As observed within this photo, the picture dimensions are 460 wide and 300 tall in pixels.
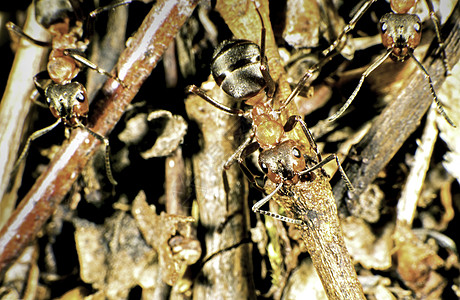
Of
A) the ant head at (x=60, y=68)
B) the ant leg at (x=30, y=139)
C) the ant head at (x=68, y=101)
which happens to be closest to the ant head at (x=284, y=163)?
the ant head at (x=68, y=101)

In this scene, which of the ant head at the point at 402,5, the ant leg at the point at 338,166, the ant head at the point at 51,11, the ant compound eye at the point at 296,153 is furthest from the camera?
the ant head at the point at 51,11

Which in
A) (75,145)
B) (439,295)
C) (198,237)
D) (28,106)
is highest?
(28,106)

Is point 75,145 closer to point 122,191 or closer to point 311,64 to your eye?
point 122,191

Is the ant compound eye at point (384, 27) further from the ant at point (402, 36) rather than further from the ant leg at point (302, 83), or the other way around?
the ant leg at point (302, 83)

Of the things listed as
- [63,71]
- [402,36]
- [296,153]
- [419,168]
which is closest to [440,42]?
[402,36]

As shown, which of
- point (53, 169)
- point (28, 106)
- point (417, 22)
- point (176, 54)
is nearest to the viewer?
point (417, 22)

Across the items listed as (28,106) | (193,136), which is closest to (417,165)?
(193,136)

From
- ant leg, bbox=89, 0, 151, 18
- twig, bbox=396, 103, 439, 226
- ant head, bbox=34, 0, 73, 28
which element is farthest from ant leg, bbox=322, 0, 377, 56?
ant head, bbox=34, 0, 73, 28

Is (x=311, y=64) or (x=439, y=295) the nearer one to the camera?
(x=439, y=295)
